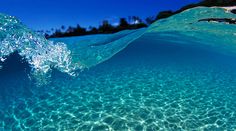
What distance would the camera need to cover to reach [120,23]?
30328 millimetres

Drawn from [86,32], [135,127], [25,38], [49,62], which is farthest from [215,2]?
[86,32]

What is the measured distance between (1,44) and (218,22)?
17586mm

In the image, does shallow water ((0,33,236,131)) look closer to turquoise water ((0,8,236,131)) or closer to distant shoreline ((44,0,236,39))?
turquoise water ((0,8,236,131))

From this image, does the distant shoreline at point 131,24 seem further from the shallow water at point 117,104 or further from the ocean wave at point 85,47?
the shallow water at point 117,104

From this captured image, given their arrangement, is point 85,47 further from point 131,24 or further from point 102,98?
point 102,98

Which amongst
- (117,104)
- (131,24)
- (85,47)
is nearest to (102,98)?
(117,104)

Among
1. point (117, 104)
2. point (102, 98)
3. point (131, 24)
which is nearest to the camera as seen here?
point (117, 104)

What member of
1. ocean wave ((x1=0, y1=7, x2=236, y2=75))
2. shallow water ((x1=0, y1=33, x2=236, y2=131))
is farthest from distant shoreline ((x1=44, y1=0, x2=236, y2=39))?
shallow water ((x1=0, y1=33, x2=236, y2=131))

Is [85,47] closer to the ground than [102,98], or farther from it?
farther from it

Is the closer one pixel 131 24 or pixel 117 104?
pixel 117 104

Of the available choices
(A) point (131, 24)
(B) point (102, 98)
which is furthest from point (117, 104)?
(A) point (131, 24)

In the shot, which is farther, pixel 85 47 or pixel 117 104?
pixel 85 47

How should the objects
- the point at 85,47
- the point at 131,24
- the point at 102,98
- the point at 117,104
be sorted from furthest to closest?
1. the point at 131,24
2. the point at 85,47
3. the point at 102,98
4. the point at 117,104

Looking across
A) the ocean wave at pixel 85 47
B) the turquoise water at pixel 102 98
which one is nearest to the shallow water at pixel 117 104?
the turquoise water at pixel 102 98
